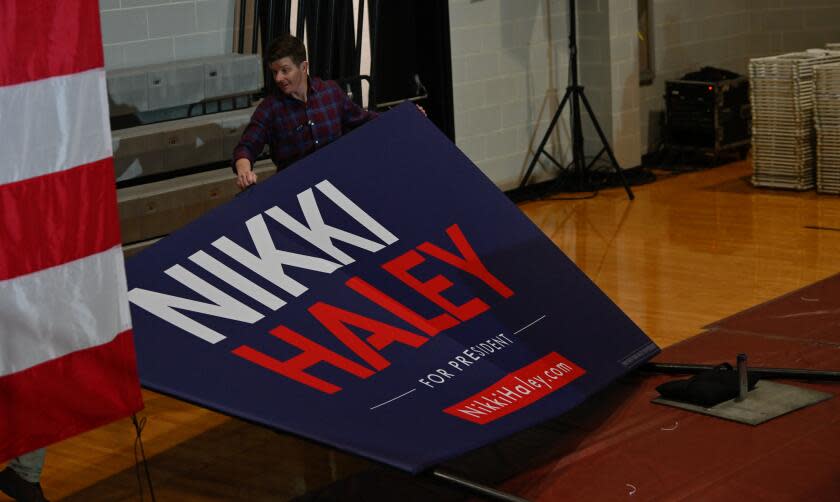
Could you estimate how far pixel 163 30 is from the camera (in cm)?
730

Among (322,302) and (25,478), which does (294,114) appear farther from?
(25,478)

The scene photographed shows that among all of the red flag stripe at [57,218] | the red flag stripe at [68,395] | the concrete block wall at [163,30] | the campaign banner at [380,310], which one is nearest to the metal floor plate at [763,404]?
the campaign banner at [380,310]

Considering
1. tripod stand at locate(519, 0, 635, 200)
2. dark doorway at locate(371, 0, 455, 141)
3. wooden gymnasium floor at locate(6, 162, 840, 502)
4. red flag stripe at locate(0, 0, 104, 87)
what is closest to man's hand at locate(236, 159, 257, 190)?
wooden gymnasium floor at locate(6, 162, 840, 502)

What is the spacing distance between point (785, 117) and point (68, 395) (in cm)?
723

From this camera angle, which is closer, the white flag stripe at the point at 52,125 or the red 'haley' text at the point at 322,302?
the white flag stripe at the point at 52,125

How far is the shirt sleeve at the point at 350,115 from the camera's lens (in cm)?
538

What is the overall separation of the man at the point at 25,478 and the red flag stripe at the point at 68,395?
179 cm

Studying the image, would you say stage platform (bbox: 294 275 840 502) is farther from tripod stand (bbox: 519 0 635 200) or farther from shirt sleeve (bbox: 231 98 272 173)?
tripod stand (bbox: 519 0 635 200)

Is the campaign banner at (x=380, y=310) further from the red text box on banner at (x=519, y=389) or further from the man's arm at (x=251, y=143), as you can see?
the man's arm at (x=251, y=143)

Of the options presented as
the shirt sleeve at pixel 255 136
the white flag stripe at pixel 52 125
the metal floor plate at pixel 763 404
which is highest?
the white flag stripe at pixel 52 125

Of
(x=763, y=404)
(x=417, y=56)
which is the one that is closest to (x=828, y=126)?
(x=417, y=56)

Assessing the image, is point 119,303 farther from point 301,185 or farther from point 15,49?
point 301,185

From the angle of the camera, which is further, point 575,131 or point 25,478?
point 575,131

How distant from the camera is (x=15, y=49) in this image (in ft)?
Answer: 7.63
